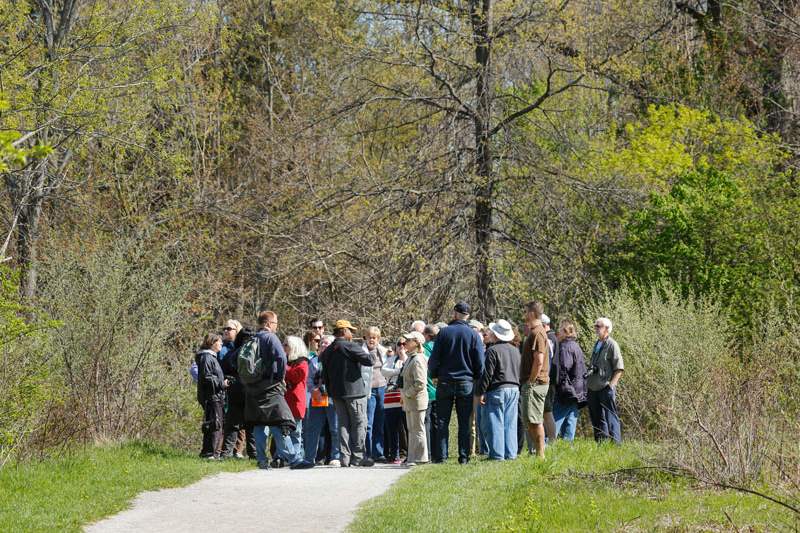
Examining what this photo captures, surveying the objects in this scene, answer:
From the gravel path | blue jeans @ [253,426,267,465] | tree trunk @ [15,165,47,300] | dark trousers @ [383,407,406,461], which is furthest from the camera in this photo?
tree trunk @ [15,165,47,300]

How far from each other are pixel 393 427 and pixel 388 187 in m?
8.76

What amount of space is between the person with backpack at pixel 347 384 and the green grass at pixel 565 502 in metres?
2.00

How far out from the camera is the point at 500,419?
1407 centimetres

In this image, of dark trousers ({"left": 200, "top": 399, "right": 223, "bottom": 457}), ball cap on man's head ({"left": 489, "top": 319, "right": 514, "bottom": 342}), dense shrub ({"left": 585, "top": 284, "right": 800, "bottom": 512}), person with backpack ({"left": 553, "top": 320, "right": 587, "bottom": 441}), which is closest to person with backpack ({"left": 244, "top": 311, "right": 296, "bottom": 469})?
dark trousers ({"left": 200, "top": 399, "right": 223, "bottom": 457})

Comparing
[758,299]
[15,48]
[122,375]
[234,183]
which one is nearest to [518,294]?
[758,299]

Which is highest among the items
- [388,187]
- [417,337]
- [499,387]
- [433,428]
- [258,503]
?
[388,187]

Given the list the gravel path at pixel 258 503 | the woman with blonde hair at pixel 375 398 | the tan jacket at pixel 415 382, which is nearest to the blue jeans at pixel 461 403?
the tan jacket at pixel 415 382

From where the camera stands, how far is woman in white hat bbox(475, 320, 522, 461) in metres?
14.0

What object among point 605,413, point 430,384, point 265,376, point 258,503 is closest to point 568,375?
point 605,413

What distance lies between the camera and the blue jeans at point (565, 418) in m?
15.6

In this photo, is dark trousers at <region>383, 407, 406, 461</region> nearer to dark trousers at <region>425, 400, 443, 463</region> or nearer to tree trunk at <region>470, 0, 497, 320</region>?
dark trousers at <region>425, 400, 443, 463</region>

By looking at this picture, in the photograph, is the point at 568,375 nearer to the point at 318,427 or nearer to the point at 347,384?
the point at 347,384

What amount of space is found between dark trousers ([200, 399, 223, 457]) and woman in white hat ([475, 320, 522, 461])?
3.64 metres

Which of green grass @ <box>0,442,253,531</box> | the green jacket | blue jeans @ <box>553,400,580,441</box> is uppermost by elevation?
the green jacket
